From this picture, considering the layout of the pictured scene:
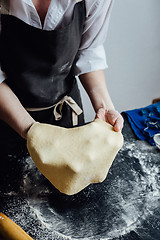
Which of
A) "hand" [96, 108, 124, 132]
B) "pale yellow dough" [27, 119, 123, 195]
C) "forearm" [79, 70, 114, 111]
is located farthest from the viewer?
"forearm" [79, 70, 114, 111]

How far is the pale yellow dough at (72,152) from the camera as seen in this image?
0.72 m

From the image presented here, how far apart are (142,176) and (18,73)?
1.73 ft

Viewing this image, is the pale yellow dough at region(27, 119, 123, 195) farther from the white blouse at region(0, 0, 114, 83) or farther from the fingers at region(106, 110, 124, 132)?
the white blouse at region(0, 0, 114, 83)

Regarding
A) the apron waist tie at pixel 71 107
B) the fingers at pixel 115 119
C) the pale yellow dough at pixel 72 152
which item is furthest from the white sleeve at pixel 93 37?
the pale yellow dough at pixel 72 152

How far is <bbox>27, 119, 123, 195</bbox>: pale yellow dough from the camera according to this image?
2.35ft

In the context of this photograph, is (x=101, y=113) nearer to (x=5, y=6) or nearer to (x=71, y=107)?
(x=71, y=107)

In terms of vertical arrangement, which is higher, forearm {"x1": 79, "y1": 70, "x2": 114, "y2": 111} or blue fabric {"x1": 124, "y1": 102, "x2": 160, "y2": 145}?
forearm {"x1": 79, "y1": 70, "x2": 114, "y2": 111}

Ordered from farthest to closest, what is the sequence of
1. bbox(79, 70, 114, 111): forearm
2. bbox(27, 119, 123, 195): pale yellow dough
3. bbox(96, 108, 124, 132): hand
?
bbox(79, 70, 114, 111): forearm → bbox(96, 108, 124, 132): hand → bbox(27, 119, 123, 195): pale yellow dough

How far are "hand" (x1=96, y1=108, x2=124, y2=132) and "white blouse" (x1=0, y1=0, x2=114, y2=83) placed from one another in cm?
21

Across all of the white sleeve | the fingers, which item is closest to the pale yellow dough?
the fingers

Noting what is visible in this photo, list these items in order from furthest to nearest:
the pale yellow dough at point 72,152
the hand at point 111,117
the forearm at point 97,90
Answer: the forearm at point 97,90
the hand at point 111,117
the pale yellow dough at point 72,152

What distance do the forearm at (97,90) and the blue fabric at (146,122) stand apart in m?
0.18

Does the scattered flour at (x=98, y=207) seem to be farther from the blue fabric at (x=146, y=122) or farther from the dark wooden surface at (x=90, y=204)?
the blue fabric at (x=146, y=122)

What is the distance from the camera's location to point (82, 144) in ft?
2.45
